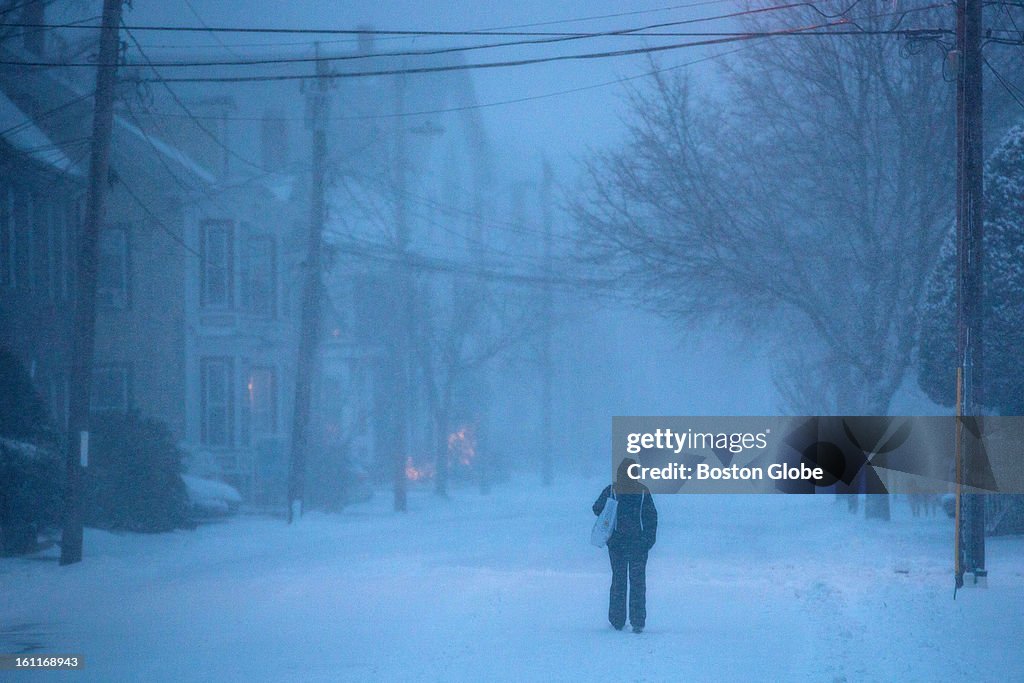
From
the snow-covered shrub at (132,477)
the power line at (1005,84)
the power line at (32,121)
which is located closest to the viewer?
the power line at (1005,84)

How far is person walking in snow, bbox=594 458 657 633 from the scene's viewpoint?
33.9ft

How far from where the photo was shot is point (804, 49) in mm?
21062

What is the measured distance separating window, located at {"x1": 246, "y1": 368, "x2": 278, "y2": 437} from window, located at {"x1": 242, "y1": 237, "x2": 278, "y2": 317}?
2.26 metres

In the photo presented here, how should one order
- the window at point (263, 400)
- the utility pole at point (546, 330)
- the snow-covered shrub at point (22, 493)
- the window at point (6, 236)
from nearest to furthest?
the snow-covered shrub at point (22, 493), the window at point (6, 236), the window at point (263, 400), the utility pole at point (546, 330)

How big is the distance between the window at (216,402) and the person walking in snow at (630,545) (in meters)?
20.3

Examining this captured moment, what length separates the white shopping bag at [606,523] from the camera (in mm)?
10516

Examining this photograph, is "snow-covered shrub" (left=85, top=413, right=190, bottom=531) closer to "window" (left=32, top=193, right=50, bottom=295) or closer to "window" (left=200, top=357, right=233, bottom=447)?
"window" (left=32, top=193, right=50, bottom=295)

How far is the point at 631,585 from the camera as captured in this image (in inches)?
409

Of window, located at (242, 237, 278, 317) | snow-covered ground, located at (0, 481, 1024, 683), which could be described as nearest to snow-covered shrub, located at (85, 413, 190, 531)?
snow-covered ground, located at (0, 481, 1024, 683)

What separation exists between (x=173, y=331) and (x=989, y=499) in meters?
20.7

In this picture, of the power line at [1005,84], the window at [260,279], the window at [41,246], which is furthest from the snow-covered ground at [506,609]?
the window at [260,279]

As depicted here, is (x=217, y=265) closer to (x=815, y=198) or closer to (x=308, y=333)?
(x=308, y=333)

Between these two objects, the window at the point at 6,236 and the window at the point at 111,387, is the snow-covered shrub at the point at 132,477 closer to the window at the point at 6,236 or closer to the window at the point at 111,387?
the window at the point at 6,236

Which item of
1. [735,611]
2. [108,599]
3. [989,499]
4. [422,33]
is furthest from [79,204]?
[989,499]
